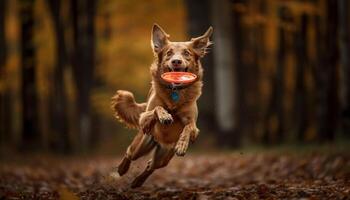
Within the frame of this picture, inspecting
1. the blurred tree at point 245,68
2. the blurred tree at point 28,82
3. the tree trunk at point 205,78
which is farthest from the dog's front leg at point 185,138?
the blurred tree at point 28,82

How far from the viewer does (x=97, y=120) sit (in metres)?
34.2

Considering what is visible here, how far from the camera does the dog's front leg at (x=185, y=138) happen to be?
926 centimetres

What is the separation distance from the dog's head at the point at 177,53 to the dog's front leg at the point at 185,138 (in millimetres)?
787

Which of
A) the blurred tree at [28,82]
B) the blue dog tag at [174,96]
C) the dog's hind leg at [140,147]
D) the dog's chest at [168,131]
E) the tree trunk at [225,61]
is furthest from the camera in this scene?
the blurred tree at [28,82]

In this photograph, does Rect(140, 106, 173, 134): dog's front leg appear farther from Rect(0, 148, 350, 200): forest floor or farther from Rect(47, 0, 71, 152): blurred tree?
Rect(47, 0, 71, 152): blurred tree

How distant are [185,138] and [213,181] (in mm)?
3499

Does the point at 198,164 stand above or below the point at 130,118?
below

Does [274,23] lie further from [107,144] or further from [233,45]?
[107,144]

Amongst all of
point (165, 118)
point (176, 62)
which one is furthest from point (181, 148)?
point (176, 62)

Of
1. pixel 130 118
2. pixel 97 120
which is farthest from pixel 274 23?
pixel 97 120

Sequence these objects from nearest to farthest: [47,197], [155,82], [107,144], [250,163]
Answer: [47,197] → [155,82] → [250,163] → [107,144]

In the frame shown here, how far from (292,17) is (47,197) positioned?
51.0 ft

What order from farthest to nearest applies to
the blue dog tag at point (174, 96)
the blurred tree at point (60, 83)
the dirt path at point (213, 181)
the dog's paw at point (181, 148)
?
the blurred tree at point (60, 83) → the blue dog tag at point (174, 96) → the dog's paw at point (181, 148) → the dirt path at point (213, 181)

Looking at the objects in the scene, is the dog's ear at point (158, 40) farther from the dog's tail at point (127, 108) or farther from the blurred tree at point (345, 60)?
the blurred tree at point (345, 60)
